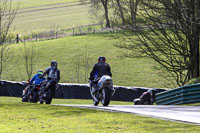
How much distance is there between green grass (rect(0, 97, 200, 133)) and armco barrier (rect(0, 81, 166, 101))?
1340 cm

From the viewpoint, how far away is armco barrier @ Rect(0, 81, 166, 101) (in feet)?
91.7

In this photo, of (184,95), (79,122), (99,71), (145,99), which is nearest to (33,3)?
(145,99)

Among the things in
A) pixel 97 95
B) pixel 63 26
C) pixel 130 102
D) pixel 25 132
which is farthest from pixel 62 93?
pixel 63 26

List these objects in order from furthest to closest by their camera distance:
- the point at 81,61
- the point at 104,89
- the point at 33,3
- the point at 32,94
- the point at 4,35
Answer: the point at 33,3 < the point at 81,61 < the point at 4,35 < the point at 32,94 < the point at 104,89

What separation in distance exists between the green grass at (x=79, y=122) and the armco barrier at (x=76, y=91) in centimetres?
Result: 1340

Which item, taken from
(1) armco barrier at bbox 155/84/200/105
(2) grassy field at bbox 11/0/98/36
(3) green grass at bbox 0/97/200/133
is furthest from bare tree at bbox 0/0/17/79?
(2) grassy field at bbox 11/0/98/36

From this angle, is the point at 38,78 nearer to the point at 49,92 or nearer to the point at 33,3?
the point at 49,92

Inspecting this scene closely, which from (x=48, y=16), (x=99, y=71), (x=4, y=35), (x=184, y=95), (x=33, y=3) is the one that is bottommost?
(x=184, y=95)

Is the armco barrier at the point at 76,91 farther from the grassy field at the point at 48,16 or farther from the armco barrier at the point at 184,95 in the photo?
the grassy field at the point at 48,16

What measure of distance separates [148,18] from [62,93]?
7.27 meters

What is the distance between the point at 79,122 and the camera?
1198 centimetres

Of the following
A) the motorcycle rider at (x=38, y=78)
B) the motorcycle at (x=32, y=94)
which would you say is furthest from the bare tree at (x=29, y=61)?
the motorcycle rider at (x=38, y=78)

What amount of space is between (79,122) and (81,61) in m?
39.3

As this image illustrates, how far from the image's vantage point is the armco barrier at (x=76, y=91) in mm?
27953
